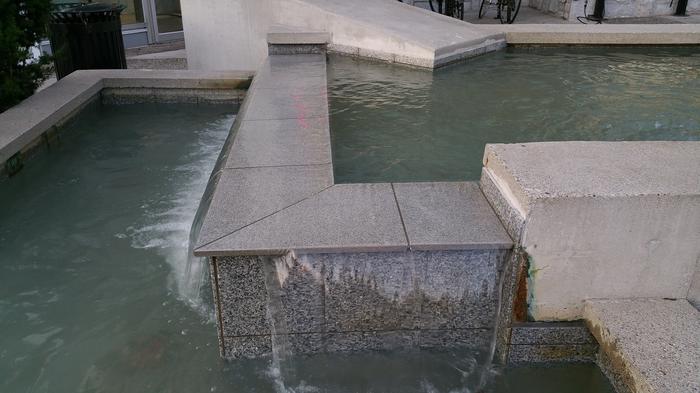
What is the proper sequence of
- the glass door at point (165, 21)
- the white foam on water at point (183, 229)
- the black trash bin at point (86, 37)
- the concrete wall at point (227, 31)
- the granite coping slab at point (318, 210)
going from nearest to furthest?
the granite coping slab at point (318, 210)
the white foam on water at point (183, 229)
the black trash bin at point (86, 37)
the concrete wall at point (227, 31)
the glass door at point (165, 21)

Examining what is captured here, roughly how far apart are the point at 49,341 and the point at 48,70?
5.12 metres

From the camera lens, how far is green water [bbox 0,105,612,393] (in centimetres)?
335

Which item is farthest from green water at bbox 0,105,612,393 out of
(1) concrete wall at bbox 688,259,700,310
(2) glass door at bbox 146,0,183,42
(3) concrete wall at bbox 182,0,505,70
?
(2) glass door at bbox 146,0,183,42

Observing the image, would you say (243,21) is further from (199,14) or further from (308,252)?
(308,252)

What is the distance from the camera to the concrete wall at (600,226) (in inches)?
116

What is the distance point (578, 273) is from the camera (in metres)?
3.15

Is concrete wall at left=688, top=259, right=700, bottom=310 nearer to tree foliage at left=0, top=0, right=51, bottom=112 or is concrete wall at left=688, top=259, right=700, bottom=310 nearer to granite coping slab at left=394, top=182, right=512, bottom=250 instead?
granite coping slab at left=394, top=182, right=512, bottom=250

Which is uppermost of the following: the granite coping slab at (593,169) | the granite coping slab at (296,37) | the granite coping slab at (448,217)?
the granite coping slab at (296,37)

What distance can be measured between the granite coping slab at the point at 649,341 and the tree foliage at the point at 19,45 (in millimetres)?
6492

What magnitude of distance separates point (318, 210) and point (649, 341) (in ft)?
6.29

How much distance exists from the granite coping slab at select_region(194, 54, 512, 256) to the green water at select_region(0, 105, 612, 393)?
81 centimetres

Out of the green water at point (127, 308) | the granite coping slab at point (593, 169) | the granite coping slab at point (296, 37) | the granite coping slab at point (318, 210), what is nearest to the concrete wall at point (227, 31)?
the granite coping slab at point (296, 37)

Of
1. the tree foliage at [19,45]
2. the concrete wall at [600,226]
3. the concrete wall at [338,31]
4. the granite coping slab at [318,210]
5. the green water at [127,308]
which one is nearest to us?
the concrete wall at [600,226]

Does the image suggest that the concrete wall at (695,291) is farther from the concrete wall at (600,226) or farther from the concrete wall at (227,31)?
the concrete wall at (227,31)
